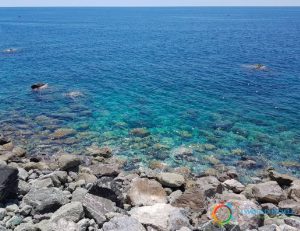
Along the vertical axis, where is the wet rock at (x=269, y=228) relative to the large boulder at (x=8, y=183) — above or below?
below

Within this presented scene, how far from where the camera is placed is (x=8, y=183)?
20156mm

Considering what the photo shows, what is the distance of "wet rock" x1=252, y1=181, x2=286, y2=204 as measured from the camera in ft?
75.1

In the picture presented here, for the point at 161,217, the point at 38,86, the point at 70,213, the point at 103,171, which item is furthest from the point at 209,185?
the point at 38,86

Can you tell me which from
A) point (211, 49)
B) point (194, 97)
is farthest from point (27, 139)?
point (211, 49)

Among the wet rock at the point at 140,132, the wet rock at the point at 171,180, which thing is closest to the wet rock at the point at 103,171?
the wet rock at the point at 171,180

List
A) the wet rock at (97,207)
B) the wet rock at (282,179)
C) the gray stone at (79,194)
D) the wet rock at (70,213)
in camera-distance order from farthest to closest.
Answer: the wet rock at (282,179) → the gray stone at (79,194) → the wet rock at (97,207) → the wet rock at (70,213)

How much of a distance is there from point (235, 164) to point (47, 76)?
4126 cm

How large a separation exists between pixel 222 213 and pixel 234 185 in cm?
588

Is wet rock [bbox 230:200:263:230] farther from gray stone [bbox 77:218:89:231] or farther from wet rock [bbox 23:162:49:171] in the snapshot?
wet rock [bbox 23:162:49:171]

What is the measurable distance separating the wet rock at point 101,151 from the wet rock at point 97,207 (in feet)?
36.5

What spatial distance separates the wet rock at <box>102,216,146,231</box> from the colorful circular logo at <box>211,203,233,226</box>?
467 centimetres

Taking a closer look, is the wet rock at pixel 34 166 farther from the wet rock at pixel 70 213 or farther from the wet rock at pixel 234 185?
the wet rock at pixel 234 185

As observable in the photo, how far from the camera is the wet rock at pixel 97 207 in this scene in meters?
18.4

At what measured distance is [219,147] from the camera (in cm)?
3316
